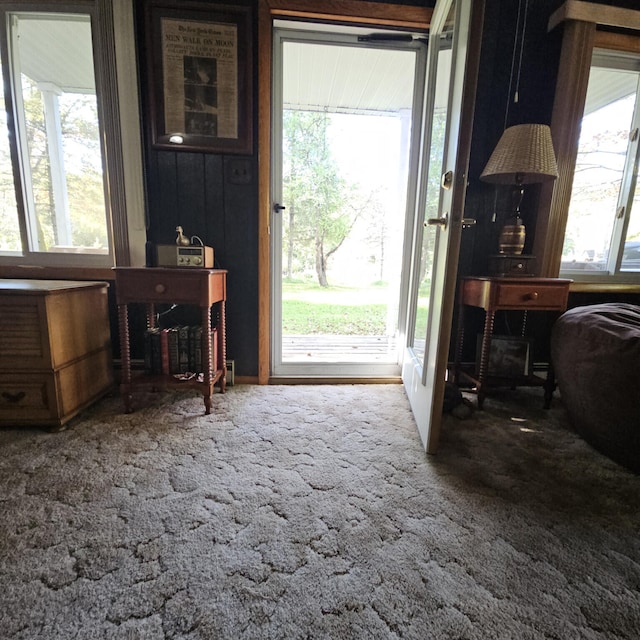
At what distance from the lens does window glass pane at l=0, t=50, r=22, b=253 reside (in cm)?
182

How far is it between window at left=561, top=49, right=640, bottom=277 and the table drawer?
2.21ft

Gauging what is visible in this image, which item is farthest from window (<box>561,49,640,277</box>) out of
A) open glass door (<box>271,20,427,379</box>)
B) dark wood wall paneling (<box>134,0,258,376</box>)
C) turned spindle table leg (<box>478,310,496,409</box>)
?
dark wood wall paneling (<box>134,0,258,376</box>)

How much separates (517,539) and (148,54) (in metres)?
2.65

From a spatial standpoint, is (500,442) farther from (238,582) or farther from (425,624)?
(238,582)

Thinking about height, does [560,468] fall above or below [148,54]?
below

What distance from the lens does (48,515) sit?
0.96 m

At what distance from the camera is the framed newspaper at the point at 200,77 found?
1699mm

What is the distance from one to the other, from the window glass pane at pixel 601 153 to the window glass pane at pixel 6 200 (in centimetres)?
339

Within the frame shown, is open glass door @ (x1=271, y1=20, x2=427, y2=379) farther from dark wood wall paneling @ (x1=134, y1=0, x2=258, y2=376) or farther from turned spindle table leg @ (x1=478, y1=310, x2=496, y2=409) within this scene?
turned spindle table leg @ (x1=478, y1=310, x2=496, y2=409)

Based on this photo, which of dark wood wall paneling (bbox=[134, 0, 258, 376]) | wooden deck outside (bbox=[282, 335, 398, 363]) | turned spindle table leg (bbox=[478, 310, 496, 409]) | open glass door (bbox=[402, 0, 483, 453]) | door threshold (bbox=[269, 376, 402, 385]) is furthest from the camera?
wooden deck outside (bbox=[282, 335, 398, 363])

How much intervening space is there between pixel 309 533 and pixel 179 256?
1342mm

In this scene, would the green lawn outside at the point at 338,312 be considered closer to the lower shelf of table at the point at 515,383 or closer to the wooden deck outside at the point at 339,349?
the wooden deck outside at the point at 339,349

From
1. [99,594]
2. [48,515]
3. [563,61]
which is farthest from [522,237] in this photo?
[48,515]

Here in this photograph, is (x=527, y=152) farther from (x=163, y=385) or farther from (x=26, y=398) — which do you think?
(x=26, y=398)
